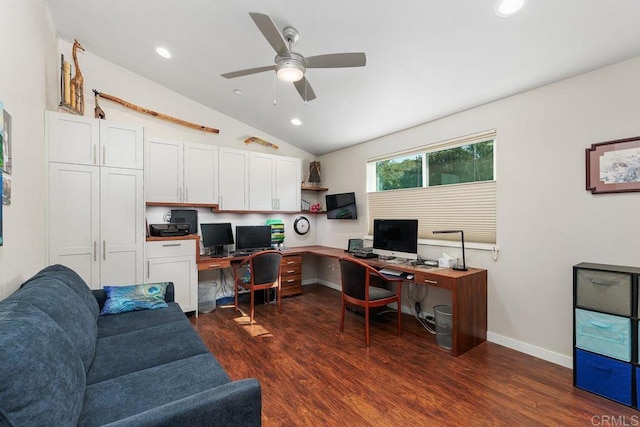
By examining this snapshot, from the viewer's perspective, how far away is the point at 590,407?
77.5 inches

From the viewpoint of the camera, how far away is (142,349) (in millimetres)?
1807

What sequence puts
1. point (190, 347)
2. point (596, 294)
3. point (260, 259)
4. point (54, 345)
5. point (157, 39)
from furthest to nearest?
point (260, 259) → point (157, 39) → point (596, 294) → point (190, 347) → point (54, 345)

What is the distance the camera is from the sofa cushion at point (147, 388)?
1.23 metres

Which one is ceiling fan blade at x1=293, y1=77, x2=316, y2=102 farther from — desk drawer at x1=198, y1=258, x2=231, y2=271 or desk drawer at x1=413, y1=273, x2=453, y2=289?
desk drawer at x1=198, y1=258, x2=231, y2=271

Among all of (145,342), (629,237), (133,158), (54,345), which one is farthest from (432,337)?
(133,158)

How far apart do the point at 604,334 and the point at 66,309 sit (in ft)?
11.6

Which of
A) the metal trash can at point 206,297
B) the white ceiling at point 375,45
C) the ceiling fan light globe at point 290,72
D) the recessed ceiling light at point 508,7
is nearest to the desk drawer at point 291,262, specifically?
the metal trash can at point 206,297

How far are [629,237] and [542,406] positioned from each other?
4.77ft

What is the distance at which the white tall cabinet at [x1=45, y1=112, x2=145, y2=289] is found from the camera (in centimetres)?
288

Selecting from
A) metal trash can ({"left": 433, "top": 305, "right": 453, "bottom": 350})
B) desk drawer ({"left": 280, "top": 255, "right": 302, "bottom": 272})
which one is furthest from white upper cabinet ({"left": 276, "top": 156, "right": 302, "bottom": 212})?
metal trash can ({"left": 433, "top": 305, "right": 453, "bottom": 350})

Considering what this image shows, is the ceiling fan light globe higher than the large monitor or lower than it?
higher

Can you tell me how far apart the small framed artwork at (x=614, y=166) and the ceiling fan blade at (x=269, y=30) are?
2.65m

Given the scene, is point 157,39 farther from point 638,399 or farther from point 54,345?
point 638,399

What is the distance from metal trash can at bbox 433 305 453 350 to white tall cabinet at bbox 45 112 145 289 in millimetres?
3389
